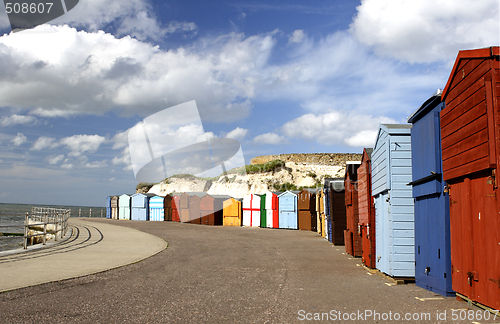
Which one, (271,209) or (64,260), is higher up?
(271,209)

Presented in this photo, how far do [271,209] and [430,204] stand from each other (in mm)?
23221

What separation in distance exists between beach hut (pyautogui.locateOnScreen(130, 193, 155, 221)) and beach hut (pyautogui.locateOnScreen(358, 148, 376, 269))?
34456mm

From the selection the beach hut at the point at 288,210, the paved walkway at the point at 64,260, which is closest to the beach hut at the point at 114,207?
the beach hut at the point at 288,210

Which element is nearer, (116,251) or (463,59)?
(463,59)

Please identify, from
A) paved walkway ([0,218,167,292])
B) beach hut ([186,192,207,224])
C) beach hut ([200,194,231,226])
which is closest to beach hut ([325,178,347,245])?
paved walkway ([0,218,167,292])

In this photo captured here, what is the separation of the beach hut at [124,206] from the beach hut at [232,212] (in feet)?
53.3

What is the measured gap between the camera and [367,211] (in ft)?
35.6

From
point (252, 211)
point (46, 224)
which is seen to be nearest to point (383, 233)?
point (46, 224)

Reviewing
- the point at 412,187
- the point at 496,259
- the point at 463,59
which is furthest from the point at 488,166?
the point at 412,187

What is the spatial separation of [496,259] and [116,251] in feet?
37.9

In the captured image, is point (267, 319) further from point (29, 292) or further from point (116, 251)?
point (116, 251)

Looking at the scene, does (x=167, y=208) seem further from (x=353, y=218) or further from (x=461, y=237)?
(x=461, y=237)

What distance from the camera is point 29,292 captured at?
22.3 ft

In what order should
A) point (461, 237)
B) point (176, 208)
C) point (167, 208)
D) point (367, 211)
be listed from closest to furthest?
point (461, 237) < point (367, 211) < point (176, 208) < point (167, 208)
